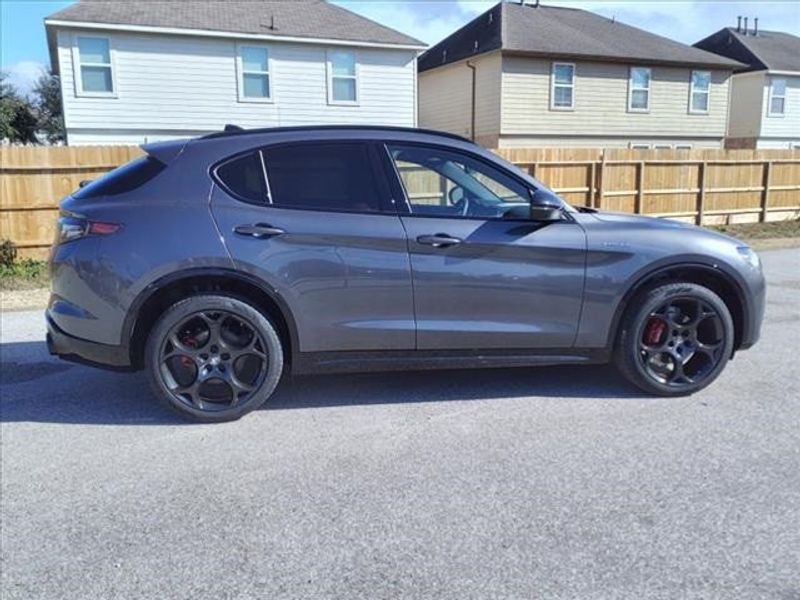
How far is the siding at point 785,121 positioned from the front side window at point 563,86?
39.1ft

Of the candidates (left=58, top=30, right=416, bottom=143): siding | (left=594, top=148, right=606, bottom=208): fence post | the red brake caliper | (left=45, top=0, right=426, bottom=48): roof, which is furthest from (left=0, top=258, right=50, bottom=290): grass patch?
(left=594, top=148, right=606, bottom=208): fence post

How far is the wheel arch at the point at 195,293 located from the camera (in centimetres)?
397

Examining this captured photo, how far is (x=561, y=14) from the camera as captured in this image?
87.0 ft

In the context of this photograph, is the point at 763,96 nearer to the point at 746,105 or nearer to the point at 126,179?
the point at 746,105

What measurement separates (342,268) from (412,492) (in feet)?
4.79

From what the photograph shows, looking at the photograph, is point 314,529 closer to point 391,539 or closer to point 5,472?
point 391,539

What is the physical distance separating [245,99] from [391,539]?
18026 mm

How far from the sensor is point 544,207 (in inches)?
162

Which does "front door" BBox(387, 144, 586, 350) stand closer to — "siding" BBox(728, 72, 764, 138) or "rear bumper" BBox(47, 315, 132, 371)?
"rear bumper" BBox(47, 315, 132, 371)

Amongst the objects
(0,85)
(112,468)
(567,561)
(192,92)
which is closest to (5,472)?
(112,468)

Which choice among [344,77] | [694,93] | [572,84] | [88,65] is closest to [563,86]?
[572,84]

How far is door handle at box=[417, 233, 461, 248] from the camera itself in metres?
4.09

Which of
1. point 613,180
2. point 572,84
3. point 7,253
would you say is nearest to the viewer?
point 7,253

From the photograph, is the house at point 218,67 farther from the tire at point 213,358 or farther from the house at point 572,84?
the tire at point 213,358
